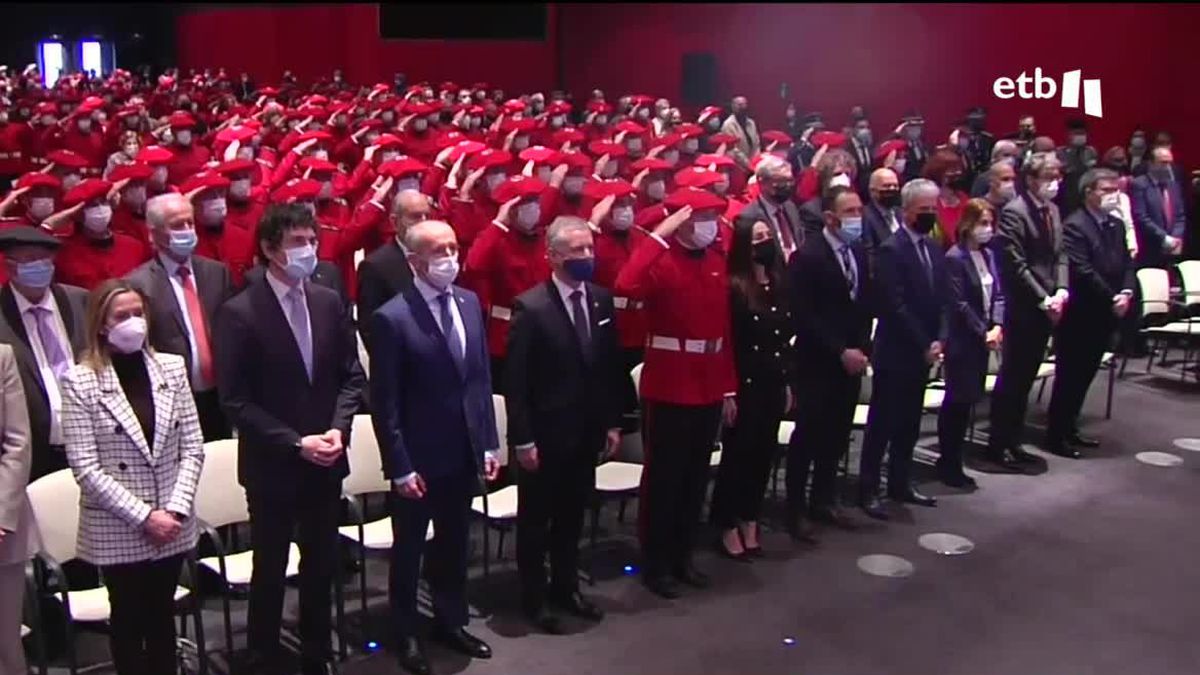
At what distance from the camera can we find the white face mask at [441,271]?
173 inches

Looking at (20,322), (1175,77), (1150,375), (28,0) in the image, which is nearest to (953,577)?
(20,322)

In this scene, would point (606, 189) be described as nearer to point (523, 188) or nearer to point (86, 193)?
point (523, 188)

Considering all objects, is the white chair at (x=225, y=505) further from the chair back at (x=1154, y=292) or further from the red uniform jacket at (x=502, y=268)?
the chair back at (x=1154, y=292)

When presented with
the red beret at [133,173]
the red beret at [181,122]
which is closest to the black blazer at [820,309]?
the red beret at [133,173]

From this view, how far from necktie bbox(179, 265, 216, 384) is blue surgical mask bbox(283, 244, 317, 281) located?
105 centimetres

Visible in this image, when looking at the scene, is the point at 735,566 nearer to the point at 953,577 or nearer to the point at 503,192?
the point at 953,577

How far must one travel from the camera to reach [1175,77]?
13805 millimetres

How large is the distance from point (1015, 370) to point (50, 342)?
5023 mm

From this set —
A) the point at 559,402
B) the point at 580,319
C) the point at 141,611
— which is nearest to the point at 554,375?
the point at 559,402

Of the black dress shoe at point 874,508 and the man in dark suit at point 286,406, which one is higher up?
the man in dark suit at point 286,406

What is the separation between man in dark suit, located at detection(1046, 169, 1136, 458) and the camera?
7.13 meters

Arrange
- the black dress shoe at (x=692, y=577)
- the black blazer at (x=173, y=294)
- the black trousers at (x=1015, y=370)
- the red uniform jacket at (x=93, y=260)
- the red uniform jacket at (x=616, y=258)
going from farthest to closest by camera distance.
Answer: the black trousers at (x=1015, y=370) → the red uniform jacket at (x=616, y=258) → the red uniform jacket at (x=93, y=260) → the black dress shoe at (x=692, y=577) → the black blazer at (x=173, y=294)

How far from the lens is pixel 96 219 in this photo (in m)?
5.61

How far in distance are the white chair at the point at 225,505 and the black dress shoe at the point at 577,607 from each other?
113cm
